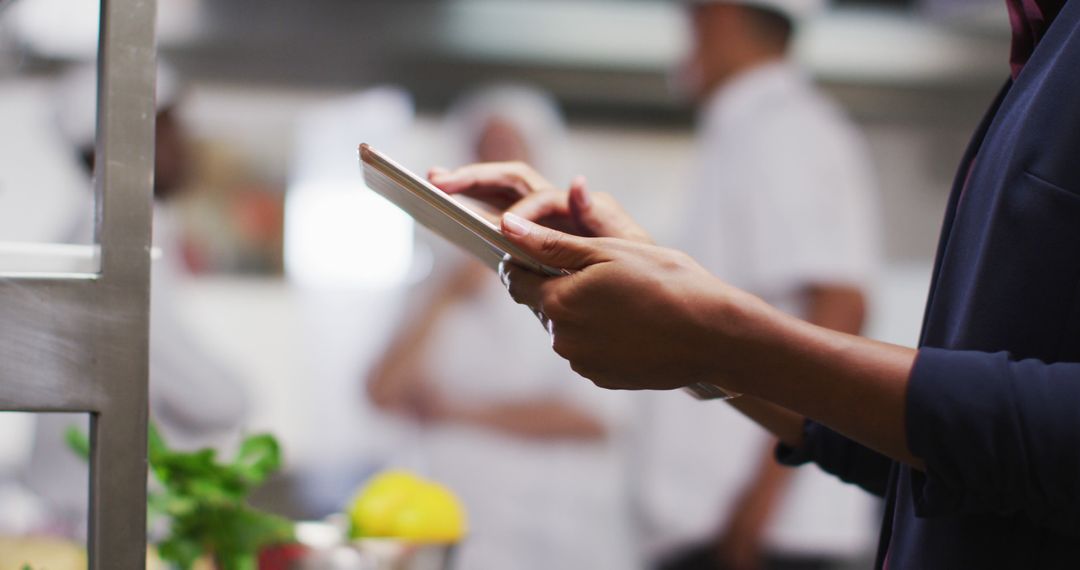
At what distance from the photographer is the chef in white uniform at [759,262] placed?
225 centimetres

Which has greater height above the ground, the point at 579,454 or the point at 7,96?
the point at 7,96

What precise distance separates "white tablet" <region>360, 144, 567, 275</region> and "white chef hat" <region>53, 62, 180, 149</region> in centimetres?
153

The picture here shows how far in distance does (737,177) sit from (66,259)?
5.87ft

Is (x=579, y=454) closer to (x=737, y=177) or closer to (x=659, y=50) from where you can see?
(x=737, y=177)

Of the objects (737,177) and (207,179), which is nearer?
(737,177)

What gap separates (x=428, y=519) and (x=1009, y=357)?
73cm

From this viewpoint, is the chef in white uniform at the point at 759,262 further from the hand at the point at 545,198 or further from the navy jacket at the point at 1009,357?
the navy jacket at the point at 1009,357

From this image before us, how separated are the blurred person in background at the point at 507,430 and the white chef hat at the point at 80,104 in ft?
2.56

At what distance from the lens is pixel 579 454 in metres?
2.68

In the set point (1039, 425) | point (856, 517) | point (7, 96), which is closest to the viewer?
point (1039, 425)

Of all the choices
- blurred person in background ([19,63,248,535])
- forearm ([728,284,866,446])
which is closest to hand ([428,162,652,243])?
blurred person in background ([19,63,248,535])

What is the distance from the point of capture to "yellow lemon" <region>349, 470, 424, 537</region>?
1.19m

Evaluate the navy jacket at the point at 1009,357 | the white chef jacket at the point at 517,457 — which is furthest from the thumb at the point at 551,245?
the white chef jacket at the point at 517,457

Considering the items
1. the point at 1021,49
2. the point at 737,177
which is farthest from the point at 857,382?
the point at 737,177
